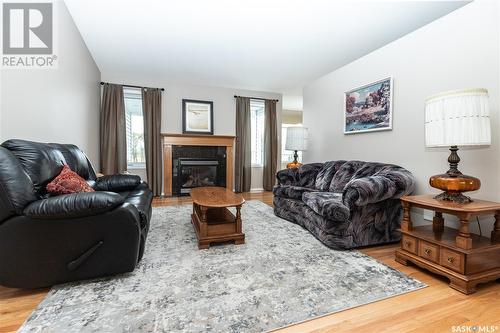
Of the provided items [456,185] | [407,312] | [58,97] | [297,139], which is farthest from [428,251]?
[58,97]

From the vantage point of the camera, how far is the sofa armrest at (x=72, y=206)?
1.38 meters

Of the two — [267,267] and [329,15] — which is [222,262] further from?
[329,15]

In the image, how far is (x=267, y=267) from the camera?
1858 mm

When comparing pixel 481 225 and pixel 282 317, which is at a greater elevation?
pixel 481 225

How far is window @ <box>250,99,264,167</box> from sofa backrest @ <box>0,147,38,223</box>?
4.72 m

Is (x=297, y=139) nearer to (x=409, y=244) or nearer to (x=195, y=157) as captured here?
(x=195, y=157)

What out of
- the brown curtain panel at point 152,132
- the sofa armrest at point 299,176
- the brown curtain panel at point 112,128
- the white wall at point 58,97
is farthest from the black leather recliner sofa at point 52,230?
the brown curtain panel at point 152,132

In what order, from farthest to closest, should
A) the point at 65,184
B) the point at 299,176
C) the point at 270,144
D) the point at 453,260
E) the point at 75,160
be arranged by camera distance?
the point at 270,144 < the point at 299,176 < the point at 75,160 < the point at 65,184 < the point at 453,260

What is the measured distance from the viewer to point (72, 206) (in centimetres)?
142

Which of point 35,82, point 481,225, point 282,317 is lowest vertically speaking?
point 282,317

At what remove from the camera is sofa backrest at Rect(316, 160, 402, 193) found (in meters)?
2.72

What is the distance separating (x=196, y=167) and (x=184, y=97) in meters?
1.54

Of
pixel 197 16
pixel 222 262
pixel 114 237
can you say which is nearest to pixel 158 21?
pixel 197 16

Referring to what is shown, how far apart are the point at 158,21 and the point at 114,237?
2517 mm
